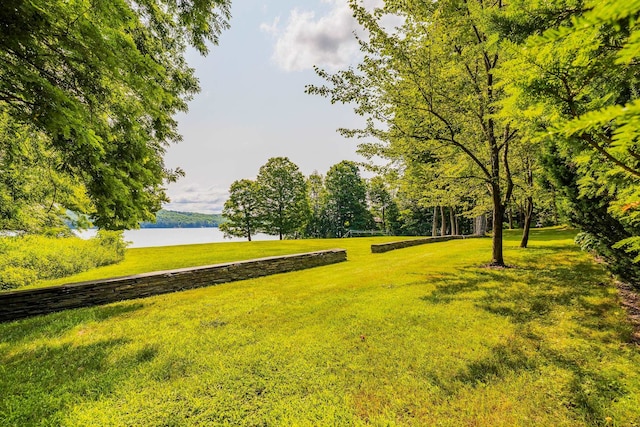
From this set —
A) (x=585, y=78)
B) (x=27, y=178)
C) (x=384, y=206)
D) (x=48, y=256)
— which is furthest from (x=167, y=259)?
(x=384, y=206)

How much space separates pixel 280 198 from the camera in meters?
43.0

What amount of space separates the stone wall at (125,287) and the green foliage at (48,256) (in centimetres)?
451

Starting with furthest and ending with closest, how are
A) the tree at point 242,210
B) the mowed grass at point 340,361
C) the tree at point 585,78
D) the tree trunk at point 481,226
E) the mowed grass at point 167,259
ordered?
the tree at point 242,210 < the tree trunk at point 481,226 < the mowed grass at point 167,259 < the mowed grass at point 340,361 < the tree at point 585,78

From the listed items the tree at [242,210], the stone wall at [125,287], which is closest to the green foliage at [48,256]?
the stone wall at [125,287]

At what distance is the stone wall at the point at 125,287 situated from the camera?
6688 millimetres

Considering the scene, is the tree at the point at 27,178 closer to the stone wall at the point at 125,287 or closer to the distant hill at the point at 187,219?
the stone wall at the point at 125,287

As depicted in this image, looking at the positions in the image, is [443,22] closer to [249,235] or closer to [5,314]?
[5,314]

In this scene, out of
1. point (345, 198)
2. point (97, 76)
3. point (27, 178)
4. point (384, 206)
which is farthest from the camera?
point (384, 206)

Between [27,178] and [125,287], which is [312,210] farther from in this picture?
[27,178]

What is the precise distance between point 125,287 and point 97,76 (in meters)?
6.11

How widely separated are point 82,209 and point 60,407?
6.98 m

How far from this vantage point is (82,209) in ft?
28.1

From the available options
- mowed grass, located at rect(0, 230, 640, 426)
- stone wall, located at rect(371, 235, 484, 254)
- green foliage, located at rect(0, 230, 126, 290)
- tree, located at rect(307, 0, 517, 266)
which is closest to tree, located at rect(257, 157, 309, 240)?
stone wall, located at rect(371, 235, 484, 254)

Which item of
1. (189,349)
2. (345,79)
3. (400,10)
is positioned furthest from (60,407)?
(400,10)
